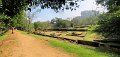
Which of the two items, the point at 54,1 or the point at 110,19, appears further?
the point at 110,19

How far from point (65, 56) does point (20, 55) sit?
3.74 meters

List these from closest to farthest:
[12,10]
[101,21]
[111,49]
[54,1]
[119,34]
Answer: [54,1], [12,10], [111,49], [119,34], [101,21]

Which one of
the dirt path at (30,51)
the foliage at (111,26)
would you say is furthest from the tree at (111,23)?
the dirt path at (30,51)

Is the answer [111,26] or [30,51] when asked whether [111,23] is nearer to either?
[111,26]

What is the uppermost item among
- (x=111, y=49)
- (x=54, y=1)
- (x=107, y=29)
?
(x=54, y=1)

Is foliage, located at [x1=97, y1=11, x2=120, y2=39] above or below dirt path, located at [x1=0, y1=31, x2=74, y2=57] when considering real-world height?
above

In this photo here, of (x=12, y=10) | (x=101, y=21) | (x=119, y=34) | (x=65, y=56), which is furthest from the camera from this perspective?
(x=101, y=21)

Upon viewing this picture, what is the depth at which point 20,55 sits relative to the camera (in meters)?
21.0

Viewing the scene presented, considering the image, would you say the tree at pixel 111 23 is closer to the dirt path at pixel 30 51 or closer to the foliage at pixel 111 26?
the foliage at pixel 111 26

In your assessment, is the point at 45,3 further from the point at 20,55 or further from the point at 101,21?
the point at 101,21

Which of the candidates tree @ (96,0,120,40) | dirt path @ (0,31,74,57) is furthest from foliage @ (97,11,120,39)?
dirt path @ (0,31,74,57)

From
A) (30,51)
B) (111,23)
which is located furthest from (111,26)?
(30,51)

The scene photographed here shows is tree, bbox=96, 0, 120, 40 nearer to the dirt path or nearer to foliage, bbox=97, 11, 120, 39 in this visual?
foliage, bbox=97, 11, 120, 39

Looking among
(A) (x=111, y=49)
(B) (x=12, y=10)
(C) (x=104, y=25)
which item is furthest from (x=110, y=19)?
(B) (x=12, y=10)
